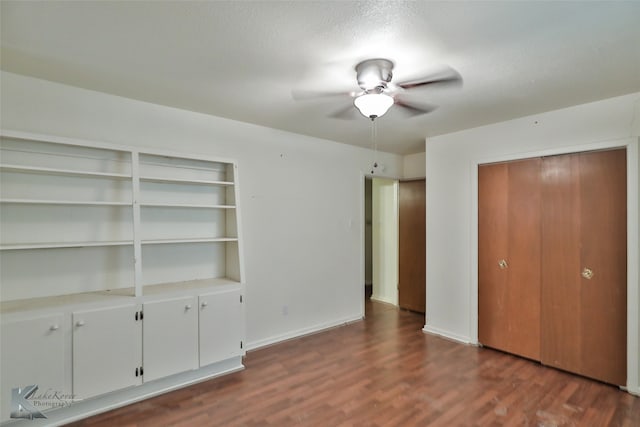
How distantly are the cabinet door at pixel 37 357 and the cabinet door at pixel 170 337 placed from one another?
520 mm

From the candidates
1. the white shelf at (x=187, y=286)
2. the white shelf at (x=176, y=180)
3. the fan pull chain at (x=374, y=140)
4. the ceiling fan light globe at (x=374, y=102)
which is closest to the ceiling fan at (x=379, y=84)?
the ceiling fan light globe at (x=374, y=102)

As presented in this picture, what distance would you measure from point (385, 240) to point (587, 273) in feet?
9.46

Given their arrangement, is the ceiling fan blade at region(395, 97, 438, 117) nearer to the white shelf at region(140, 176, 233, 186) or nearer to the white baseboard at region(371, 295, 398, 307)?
the white shelf at region(140, 176, 233, 186)

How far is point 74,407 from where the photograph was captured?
2.31m

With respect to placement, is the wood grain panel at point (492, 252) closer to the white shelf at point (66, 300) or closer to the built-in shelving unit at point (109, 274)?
the built-in shelving unit at point (109, 274)

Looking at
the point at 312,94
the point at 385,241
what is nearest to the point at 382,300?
the point at 385,241

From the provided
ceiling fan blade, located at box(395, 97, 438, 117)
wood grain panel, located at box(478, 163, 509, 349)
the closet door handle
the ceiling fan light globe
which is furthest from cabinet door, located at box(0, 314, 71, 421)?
the closet door handle

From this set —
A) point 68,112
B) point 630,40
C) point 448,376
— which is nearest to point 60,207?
point 68,112

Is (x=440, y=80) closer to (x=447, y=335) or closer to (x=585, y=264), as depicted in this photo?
(x=585, y=264)

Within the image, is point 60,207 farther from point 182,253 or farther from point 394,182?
point 394,182

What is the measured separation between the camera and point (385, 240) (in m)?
5.50

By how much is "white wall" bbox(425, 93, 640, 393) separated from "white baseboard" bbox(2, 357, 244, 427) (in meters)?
2.56

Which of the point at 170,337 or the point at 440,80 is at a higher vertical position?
the point at 440,80

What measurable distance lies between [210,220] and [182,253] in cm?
43
